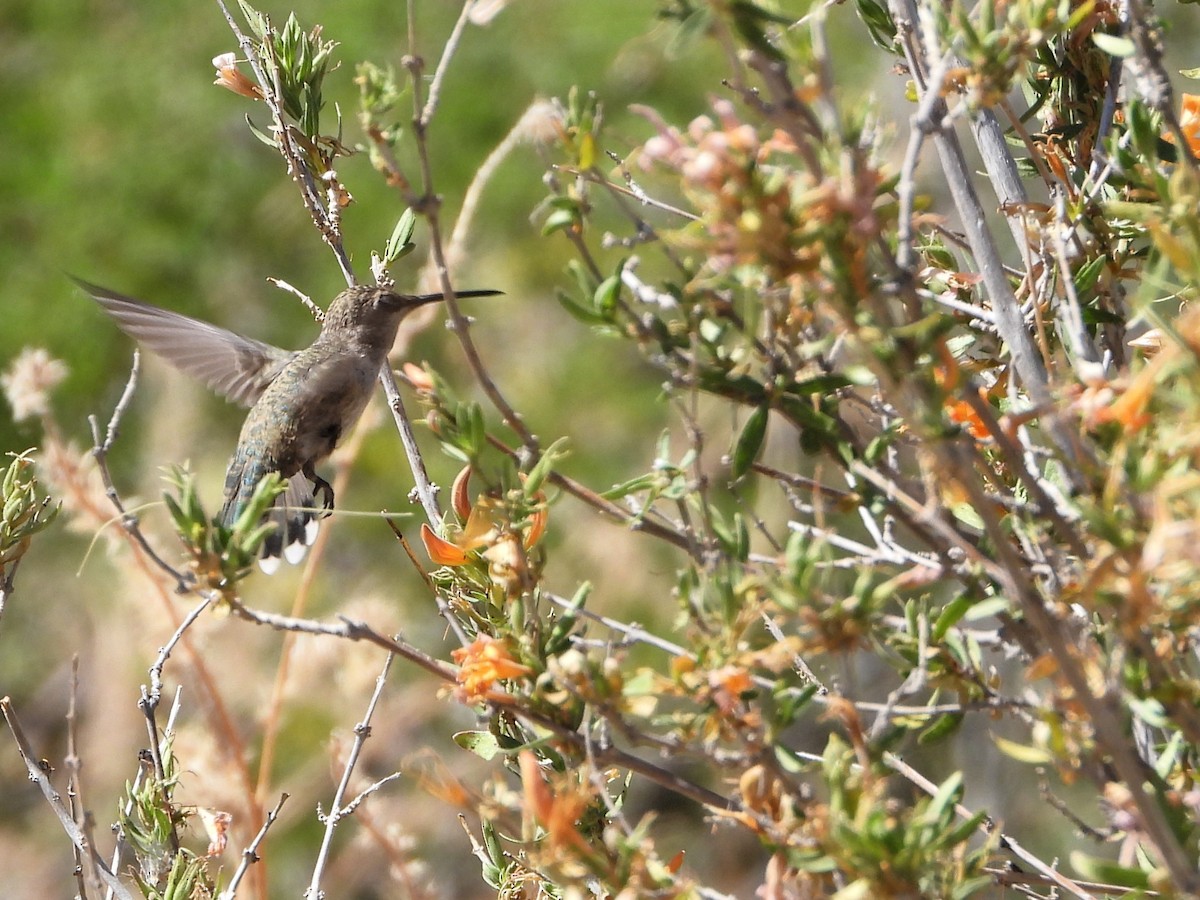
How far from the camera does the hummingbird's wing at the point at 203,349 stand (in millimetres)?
3309

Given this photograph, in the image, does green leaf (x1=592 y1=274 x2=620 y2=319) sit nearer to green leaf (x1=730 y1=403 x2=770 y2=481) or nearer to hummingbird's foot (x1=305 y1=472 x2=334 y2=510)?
green leaf (x1=730 y1=403 x2=770 y2=481)

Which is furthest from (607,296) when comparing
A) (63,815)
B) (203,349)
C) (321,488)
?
(203,349)

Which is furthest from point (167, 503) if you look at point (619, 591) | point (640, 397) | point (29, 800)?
point (29, 800)

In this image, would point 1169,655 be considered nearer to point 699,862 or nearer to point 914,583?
point 914,583

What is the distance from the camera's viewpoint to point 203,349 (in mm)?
3635

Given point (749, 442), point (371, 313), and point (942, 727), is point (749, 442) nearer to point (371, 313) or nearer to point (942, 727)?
point (942, 727)

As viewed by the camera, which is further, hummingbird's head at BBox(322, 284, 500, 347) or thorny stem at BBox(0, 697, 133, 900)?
hummingbird's head at BBox(322, 284, 500, 347)

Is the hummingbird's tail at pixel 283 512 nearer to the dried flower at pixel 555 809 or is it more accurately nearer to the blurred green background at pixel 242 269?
the dried flower at pixel 555 809

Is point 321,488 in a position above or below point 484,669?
below

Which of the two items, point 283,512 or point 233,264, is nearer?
point 283,512

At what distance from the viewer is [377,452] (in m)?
6.57

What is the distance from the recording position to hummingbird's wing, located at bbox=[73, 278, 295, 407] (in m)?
3.31

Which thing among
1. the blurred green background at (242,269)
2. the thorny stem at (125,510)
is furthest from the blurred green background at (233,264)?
the thorny stem at (125,510)

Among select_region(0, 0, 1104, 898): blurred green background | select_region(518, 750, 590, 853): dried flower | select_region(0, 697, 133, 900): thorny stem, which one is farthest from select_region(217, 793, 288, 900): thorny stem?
select_region(0, 0, 1104, 898): blurred green background
